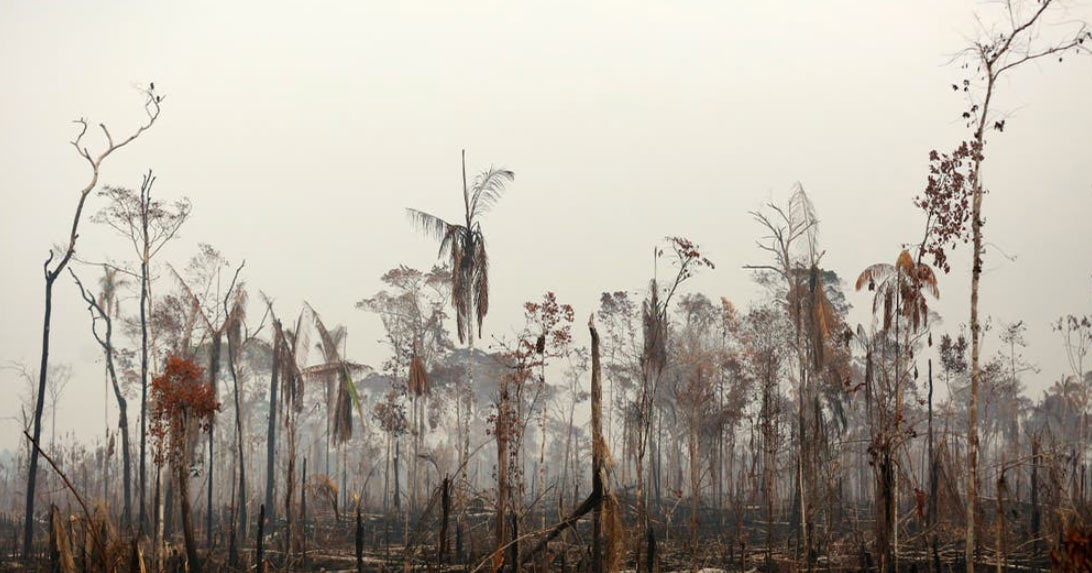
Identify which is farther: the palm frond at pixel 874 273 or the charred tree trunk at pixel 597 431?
the palm frond at pixel 874 273

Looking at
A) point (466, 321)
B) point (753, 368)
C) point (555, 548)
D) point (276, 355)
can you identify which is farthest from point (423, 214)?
point (753, 368)

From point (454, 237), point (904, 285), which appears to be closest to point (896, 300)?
point (904, 285)

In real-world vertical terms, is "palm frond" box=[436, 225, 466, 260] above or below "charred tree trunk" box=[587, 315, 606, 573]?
above

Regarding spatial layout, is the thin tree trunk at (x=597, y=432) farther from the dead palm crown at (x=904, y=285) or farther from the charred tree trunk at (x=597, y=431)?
the dead palm crown at (x=904, y=285)

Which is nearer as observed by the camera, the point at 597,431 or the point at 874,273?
the point at 597,431

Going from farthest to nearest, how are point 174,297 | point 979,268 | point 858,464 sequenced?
point 858,464, point 174,297, point 979,268

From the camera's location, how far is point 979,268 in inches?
530

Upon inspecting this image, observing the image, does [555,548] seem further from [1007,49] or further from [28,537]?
[1007,49]

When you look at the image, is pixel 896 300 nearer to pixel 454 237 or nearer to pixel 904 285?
pixel 904 285

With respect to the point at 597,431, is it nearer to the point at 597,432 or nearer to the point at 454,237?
the point at 597,432

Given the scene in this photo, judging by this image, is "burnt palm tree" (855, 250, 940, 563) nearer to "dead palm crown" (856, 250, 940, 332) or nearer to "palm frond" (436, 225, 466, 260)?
"dead palm crown" (856, 250, 940, 332)

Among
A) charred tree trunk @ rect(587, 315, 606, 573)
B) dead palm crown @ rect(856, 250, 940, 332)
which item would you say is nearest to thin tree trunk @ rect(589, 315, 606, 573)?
charred tree trunk @ rect(587, 315, 606, 573)

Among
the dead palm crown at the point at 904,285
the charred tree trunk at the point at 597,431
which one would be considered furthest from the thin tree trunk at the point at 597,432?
the dead palm crown at the point at 904,285

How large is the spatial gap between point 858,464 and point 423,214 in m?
37.5
